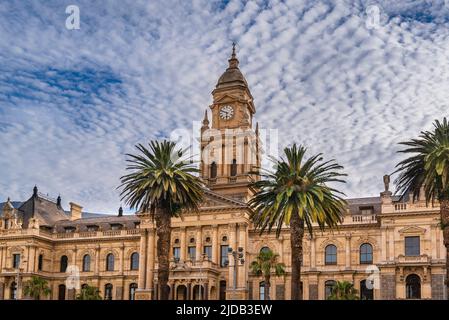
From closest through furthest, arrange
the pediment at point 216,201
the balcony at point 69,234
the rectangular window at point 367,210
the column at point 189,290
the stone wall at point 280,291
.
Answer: the column at point 189,290, the rectangular window at point 367,210, the stone wall at point 280,291, the pediment at point 216,201, the balcony at point 69,234

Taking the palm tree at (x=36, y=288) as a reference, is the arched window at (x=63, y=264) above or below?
above

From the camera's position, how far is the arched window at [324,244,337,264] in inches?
3135

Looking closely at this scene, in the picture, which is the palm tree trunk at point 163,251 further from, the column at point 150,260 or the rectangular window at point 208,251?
the column at point 150,260

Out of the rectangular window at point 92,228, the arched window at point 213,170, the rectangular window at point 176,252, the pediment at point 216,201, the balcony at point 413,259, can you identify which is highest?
the arched window at point 213,170

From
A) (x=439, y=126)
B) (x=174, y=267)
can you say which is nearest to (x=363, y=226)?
(x=174, y=267)

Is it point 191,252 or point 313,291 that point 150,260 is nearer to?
point 191,252

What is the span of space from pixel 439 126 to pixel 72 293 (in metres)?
63.3

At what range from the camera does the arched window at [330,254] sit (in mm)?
79625

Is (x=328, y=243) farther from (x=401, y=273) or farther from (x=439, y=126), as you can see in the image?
(x=439, y=126)

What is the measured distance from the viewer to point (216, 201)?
82188 millimetres

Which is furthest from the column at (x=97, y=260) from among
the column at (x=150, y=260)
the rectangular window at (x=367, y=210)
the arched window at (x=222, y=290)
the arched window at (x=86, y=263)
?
the rectangular window at (x=367, y=210)

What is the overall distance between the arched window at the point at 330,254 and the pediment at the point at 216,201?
12548 millimetres
